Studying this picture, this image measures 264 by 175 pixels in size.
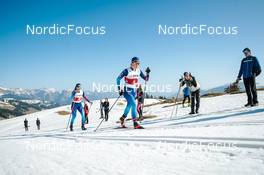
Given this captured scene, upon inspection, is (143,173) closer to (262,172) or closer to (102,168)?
(102,168)

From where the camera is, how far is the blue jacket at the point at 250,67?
1142cm

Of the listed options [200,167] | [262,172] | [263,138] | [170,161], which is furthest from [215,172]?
[263,138]

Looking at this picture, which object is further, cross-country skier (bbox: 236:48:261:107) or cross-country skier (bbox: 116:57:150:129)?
cross-country skier (bbox: 236:48:261:107)

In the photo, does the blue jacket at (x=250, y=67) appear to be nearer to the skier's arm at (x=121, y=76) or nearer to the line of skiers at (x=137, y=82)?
the line of skiers at (x=137, y=82)

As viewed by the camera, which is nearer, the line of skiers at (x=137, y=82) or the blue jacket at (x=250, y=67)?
the line of skiers at (x=137, y=82)

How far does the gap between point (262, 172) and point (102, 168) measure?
1.98 metres

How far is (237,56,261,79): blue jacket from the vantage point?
11422mm

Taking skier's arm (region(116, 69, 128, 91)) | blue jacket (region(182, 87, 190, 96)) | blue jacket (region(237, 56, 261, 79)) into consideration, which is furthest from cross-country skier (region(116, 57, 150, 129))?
blue jacket (region(182, 87, 190, 96))

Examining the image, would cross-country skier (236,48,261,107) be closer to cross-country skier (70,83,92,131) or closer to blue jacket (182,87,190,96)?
cross-country skier (70,83,92,131)

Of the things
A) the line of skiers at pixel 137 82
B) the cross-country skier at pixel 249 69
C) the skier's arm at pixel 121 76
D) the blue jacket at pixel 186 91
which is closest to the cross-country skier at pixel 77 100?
the line of skiers at pixel 137 82

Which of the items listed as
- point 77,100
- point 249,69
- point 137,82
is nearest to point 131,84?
point 137,82

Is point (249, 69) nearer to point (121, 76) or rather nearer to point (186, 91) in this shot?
point (121, 76)

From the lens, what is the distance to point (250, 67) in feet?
37.8

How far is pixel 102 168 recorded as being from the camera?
3.34 meters
